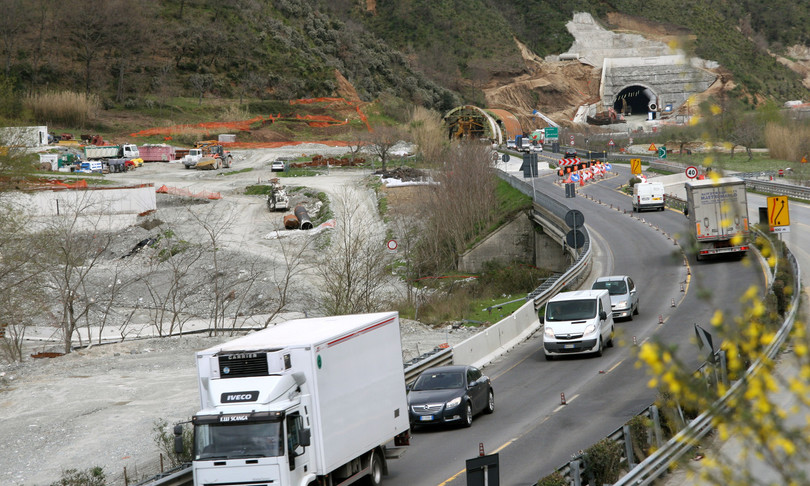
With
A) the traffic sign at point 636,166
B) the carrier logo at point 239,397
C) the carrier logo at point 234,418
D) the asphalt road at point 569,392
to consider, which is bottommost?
the asphalt road at point 569,392

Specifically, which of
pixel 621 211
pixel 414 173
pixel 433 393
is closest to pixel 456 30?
pixel 414 173

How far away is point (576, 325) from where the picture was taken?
27578 millimetres

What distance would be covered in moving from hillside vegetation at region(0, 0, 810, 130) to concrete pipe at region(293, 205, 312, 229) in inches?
1738

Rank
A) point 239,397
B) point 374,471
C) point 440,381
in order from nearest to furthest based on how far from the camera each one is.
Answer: point 239,397 < point 374,471 < point 440,381

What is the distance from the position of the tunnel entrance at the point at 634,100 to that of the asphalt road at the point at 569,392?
5231 inches

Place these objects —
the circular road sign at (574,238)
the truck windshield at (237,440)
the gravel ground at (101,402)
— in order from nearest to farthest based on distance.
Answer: the truck windshield at (237,440)
the gravel ground at (101,402)
the circular road sign at (574,238)

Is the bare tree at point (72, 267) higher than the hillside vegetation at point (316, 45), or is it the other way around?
the hillside vegetation at point (316, 45)

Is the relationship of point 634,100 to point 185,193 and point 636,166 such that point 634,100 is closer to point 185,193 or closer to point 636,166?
point 636,166

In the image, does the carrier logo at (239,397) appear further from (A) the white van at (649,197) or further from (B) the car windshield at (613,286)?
(A) the white van at (649,197)

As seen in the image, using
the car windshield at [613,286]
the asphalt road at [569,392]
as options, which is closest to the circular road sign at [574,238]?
the asphalt road at [569,392]

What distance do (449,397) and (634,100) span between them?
166 m

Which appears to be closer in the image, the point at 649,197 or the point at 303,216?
the point at 649,197

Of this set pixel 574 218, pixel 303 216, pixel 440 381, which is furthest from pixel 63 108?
pixel 440 381

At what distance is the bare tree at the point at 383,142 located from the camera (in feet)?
286
